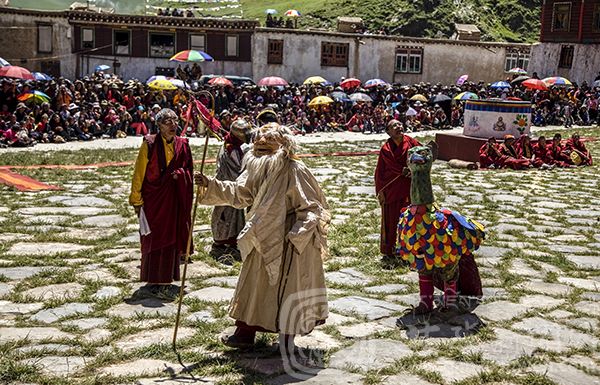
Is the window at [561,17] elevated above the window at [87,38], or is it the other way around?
the window at [561,17]

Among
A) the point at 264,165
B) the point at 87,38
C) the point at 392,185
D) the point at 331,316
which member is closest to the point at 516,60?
the point at 87,38

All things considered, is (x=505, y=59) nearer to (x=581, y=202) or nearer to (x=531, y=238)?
(x=581, y=202)

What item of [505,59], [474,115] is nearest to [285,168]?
[474,115]

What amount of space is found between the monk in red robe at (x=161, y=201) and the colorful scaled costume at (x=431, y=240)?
6.62 ft

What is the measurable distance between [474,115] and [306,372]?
40.4ft

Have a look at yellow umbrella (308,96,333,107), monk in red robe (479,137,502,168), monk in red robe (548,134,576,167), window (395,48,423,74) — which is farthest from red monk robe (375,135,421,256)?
window (395,48,423,74)

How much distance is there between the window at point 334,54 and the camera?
33.6 m

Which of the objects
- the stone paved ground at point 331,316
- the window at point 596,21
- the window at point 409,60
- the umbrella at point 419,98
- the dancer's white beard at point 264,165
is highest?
the window at point 596,21

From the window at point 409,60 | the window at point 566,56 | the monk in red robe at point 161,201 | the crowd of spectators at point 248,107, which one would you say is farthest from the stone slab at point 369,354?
the window at point 566,56

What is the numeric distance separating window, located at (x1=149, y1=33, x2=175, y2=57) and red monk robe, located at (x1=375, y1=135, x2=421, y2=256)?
2494 centimetres

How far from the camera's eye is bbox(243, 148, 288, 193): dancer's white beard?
508cm

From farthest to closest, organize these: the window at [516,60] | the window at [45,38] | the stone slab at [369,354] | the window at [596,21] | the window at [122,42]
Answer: the window at [516,60], the window at [596,21], the window at [122,42], the window at [45,38], the stone slab at [369,354]

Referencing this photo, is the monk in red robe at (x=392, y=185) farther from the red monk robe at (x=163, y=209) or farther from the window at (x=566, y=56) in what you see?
the window at (x=566, y=56)

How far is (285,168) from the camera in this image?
16.8 ft
